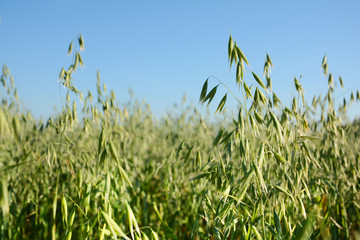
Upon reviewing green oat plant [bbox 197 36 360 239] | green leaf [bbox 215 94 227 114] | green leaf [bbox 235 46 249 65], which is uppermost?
green leaf [bbox 235 46 249 65]

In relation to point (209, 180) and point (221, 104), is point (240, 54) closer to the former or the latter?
point (221, 104)

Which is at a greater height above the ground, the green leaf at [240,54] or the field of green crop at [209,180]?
the green leaf at [240,54]

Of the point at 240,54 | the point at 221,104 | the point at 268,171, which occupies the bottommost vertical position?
the point at 268,171

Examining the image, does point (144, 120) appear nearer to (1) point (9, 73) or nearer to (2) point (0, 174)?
(1) point (9, 73)

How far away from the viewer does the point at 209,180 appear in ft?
4.42

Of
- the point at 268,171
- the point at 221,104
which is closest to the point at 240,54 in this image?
the point at 221,104

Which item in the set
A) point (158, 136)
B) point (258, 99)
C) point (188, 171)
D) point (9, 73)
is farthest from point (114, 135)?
point (258, 99)

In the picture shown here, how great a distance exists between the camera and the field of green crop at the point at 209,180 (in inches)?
45.8

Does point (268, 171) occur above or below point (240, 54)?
below

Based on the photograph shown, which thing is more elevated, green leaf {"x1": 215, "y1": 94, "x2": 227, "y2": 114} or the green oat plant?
green leaf {"x1": 215, "y1": 94, "x2": 227, "y2": 114}

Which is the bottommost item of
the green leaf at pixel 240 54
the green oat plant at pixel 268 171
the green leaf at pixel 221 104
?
the green oat plant at pixel 268 171

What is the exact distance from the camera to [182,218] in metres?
2.29

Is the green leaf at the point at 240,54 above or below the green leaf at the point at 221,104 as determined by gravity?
above

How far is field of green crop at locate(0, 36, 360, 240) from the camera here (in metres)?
1.16
